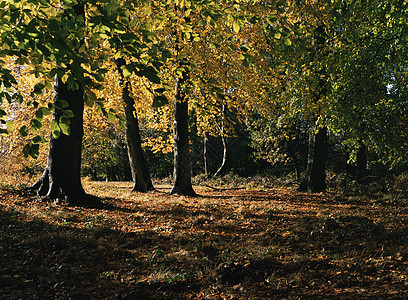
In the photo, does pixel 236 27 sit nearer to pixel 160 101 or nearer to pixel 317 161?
pixel 160 101

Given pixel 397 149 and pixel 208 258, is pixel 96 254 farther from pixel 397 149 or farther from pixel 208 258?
pixel 397 149

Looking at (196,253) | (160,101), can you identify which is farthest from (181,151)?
(160,101)

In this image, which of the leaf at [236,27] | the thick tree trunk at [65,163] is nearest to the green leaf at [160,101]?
the leaf at [236,27]

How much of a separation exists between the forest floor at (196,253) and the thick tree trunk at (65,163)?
538 mm

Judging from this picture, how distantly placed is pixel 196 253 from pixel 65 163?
5.01 meters

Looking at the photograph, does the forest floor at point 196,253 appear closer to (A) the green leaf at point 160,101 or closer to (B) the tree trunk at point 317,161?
(A) the green leaf at point 160,101

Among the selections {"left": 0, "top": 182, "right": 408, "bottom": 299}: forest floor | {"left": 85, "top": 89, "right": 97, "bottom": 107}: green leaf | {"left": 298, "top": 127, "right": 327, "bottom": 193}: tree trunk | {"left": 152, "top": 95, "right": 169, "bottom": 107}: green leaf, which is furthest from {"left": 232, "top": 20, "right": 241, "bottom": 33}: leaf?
{"left": 298, "top": 127, "right": 327, "bottom": 193}: tree trunk

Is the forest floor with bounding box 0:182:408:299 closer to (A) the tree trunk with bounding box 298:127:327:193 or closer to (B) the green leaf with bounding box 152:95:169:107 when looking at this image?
(B) the green leaf with bounding box 152:95:169:107

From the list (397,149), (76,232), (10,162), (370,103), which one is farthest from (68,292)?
(10,162)

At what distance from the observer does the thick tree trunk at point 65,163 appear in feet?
26.4

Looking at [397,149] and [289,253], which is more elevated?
[397,149]

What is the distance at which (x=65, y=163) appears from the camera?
8109 mm

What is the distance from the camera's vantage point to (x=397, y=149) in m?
9.56

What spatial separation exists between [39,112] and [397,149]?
1062cm
